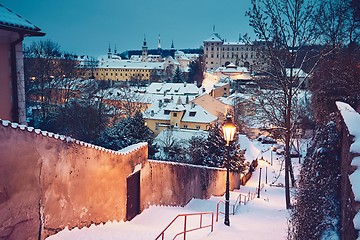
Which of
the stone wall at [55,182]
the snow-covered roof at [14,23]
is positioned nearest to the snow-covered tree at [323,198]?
the stone wall at [55,182]

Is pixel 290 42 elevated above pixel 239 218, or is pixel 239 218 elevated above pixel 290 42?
pixel 290 42

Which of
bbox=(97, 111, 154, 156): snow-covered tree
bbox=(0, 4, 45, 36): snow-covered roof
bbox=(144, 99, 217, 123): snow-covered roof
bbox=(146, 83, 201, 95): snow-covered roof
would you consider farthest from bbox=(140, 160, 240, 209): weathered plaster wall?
bbox=(146, 83, 201, 95): snow-covered roof

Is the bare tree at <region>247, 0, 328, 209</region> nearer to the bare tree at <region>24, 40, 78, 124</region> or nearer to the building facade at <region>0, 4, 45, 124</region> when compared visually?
the building facade at <region>0, 4, 45, 124</region>

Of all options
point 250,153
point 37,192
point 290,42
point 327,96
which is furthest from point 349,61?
point 250,153

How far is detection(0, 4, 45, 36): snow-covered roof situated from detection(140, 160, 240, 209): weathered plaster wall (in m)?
4.81

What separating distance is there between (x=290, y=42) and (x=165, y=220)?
8.28m

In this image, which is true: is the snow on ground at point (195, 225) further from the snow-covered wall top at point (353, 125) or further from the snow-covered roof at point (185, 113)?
the snow-covered roof at point (185, 113)

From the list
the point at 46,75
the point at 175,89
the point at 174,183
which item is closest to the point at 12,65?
the point at 174,183

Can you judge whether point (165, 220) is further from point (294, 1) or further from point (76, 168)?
point (294, 1)

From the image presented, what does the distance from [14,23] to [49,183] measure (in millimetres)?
4030

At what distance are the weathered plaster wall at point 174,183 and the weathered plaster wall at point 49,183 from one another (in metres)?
2.36

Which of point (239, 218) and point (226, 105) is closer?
point (239, 218)

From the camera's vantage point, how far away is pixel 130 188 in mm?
9125

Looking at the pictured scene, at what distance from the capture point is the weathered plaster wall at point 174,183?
33.9 feet
